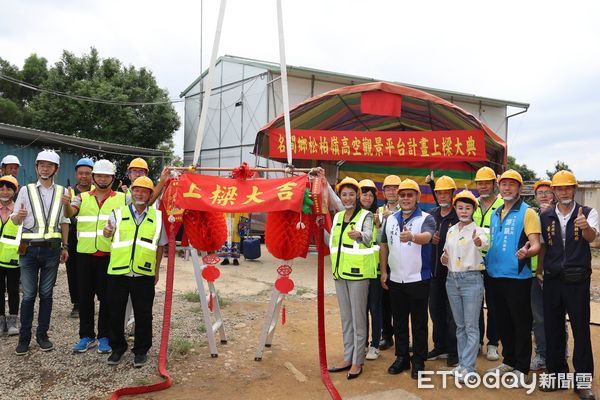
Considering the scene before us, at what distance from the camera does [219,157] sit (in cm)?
1780

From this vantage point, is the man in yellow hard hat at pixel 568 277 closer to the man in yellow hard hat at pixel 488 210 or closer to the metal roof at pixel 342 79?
the man in yellow hard hat at pixel 488 210

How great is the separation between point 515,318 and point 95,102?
17.6 metres

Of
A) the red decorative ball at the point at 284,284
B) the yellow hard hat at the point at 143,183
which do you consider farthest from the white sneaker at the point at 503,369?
the yellow hard hat at the point at 143,183

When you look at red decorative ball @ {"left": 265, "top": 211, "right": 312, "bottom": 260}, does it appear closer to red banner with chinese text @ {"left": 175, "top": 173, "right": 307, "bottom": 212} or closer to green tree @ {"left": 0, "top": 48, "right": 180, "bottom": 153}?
red banner with chinese text @ {"left": 175, "top": 173, "right": 307, "bottom": 212}

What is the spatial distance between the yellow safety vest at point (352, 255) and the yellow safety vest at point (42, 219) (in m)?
2.67

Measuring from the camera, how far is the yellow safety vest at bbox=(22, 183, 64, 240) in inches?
171

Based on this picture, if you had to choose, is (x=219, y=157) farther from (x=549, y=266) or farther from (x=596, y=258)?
(x=549, y=266)

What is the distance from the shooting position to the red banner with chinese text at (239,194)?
12.5 ft

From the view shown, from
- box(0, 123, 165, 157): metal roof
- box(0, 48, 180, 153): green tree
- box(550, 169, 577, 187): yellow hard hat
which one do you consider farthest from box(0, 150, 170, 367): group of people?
box(0, 48, 180, 153): green tree

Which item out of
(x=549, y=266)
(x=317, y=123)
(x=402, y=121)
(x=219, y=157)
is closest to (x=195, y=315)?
(x=549, y=266)

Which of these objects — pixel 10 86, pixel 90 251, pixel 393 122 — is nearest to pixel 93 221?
pixel 90 251

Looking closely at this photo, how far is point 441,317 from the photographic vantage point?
448cm

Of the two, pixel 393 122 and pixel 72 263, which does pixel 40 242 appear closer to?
pixel 72 263

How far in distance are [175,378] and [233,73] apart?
14.6 meters
